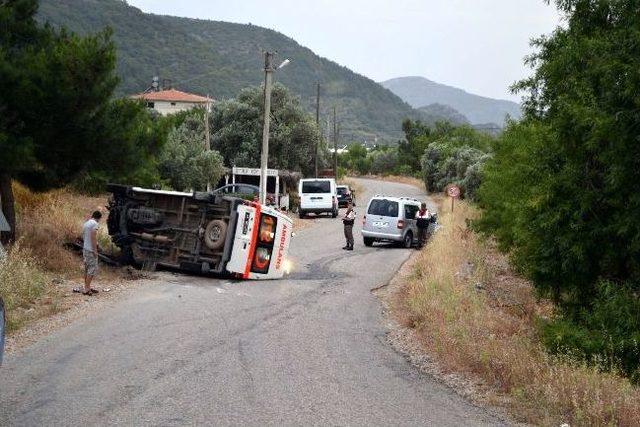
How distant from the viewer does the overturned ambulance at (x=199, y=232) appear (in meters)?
18.6

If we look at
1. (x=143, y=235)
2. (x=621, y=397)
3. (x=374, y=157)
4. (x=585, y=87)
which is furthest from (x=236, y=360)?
(x=374, y=157)

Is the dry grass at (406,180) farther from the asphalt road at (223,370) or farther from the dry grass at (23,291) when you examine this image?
the asphalt road at (223,370)

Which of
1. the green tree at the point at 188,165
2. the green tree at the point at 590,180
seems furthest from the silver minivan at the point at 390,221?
the green tree at the point at 590,180

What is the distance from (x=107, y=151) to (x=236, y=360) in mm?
9862

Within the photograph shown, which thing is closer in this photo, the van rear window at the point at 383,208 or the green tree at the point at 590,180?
the green tree at the point at 590,180

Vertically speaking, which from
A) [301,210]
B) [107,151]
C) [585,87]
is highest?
[585,87]

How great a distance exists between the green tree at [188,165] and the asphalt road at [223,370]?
22.9 metres

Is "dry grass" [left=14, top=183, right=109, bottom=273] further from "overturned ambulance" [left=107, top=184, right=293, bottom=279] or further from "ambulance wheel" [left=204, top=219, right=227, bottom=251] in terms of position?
"ambulance wheel" [left=204, top=219, right=227, bottom=251]

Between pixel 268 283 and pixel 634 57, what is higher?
pixel 634 57

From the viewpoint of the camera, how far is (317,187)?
44562 mm

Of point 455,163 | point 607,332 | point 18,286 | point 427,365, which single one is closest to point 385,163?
point 455,163

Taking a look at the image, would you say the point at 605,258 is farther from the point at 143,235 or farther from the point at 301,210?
the point at 301,210

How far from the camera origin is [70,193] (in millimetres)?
28609

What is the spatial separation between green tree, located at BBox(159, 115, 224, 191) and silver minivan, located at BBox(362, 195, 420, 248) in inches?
459
